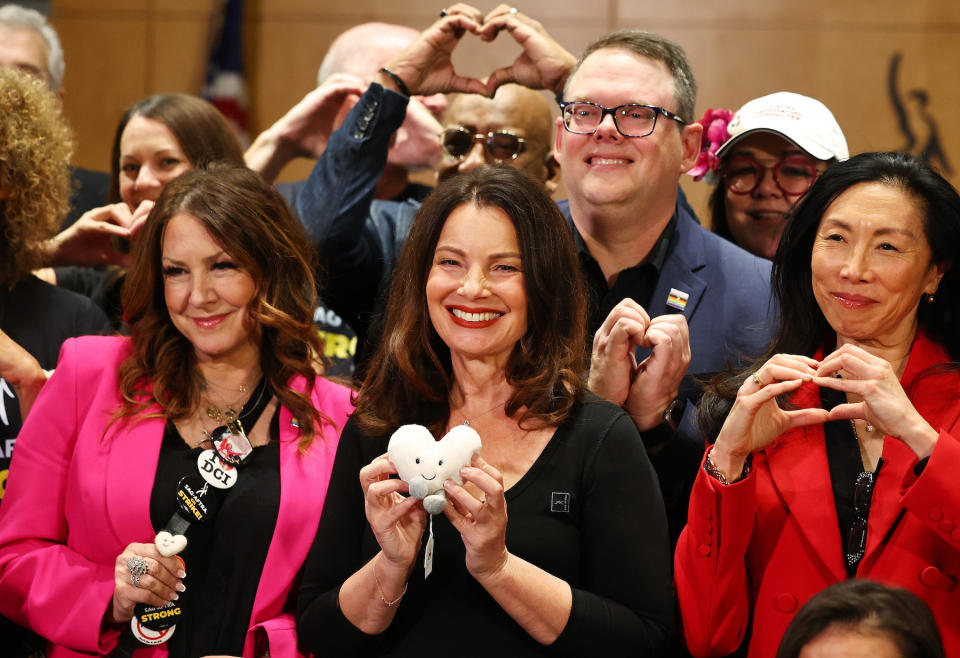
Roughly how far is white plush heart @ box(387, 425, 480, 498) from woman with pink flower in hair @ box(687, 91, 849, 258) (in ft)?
5.05

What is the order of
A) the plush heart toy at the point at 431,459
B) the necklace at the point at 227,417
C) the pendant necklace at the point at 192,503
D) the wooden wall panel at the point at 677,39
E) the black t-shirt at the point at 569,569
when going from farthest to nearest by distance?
the wooden wall panel at the point at 677,39, the necklace at the point at 227,417, the pendant necklace at the point at 192,503, the black t-shirt at the point at 569,569, the plush heart toy at the point at 431,459

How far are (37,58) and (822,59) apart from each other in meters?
3.25

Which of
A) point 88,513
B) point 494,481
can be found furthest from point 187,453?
point 494,481

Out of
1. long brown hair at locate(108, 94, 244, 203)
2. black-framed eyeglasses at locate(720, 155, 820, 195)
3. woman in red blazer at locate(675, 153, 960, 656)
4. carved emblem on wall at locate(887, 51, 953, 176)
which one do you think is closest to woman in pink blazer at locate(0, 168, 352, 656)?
long brown hair at locate(108, 94, 244, 203)

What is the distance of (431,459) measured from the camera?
1896 millimetres

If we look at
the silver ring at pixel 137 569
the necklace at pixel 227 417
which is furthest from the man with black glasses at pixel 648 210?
the silver ring at pixel 137 569

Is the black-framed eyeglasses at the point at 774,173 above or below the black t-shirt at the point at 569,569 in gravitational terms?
above

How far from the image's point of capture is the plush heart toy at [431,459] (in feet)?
6.22

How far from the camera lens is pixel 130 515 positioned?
238 centimetres

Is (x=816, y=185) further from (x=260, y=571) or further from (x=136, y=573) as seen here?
(x=136, y=573)

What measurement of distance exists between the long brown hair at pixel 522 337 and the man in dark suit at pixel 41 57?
197 cm

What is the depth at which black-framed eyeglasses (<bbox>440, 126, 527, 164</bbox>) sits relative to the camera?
137 inches

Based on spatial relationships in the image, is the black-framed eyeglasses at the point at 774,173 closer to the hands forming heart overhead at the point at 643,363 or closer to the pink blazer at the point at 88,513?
the hands forming heart overhead at the point at 643,363

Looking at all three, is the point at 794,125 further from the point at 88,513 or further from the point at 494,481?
the point at 88,513
